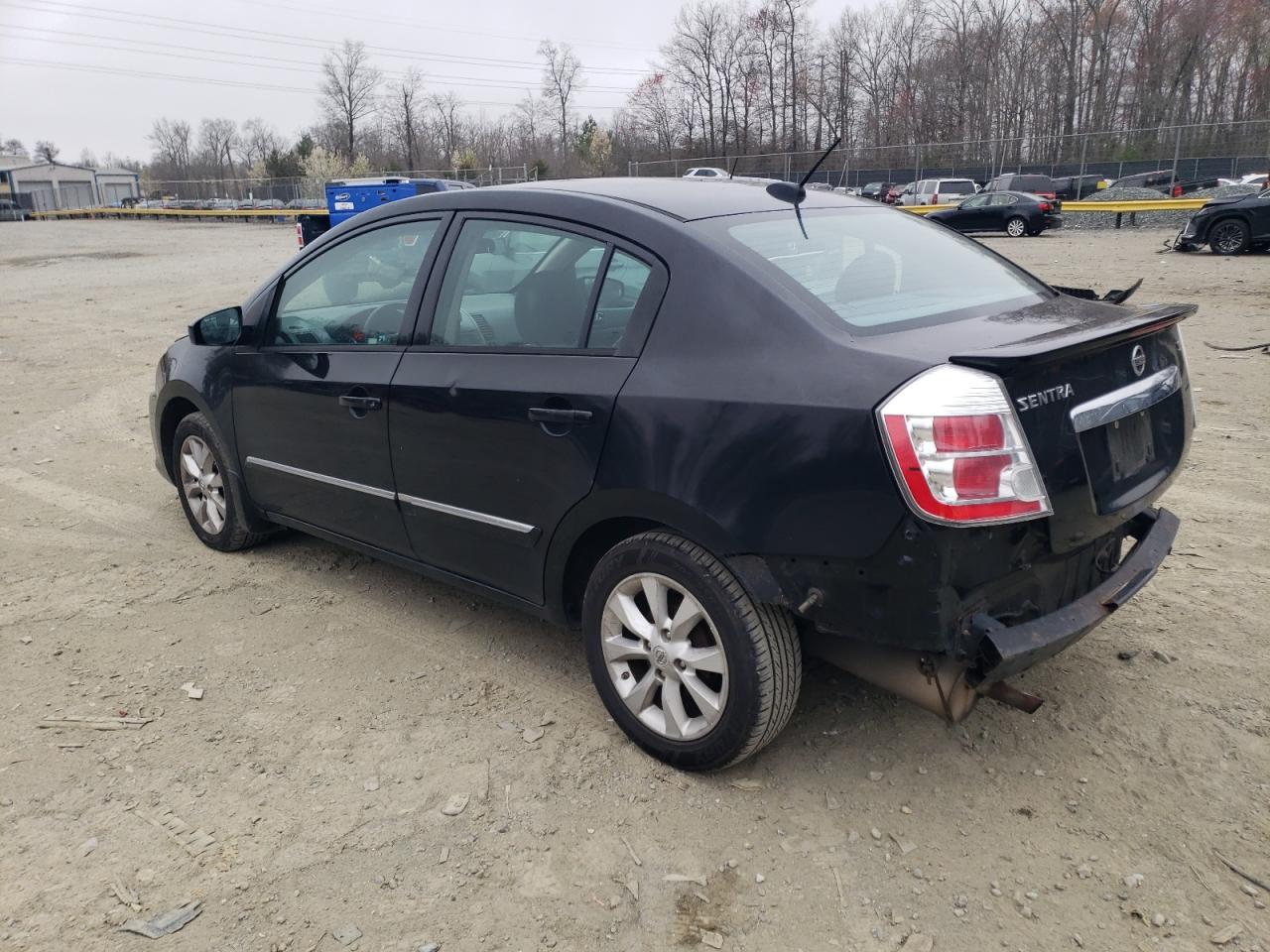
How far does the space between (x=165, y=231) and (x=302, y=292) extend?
46543mm

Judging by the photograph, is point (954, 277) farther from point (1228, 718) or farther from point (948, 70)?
point (948, 70)

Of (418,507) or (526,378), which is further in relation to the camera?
(418,507)

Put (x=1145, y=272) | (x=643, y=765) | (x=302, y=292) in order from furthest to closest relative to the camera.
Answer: (x=1145, y=272) → (x=302, y=292) → (x=643, y=765)

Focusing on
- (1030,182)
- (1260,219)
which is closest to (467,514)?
(1260,219)

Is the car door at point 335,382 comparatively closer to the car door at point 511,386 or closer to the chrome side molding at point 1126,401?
the car door at point 511,386

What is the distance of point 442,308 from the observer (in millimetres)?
3490

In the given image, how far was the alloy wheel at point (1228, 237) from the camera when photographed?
18.0 m

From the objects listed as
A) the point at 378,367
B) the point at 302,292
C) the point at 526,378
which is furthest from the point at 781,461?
the point at 302,292

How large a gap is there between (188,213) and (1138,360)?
6562 cm

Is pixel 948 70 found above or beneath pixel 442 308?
above

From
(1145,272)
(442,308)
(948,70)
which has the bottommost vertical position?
(1145,272)

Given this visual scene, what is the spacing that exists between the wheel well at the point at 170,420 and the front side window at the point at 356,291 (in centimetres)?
97

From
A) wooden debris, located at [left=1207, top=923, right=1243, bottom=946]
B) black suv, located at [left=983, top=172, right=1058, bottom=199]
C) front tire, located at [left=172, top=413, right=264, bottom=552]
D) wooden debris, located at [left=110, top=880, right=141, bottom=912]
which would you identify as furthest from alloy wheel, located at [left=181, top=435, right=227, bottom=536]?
black suv, located at [left=983, top=172, right=1058, bottom=199]

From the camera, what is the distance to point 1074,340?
2.55 m
